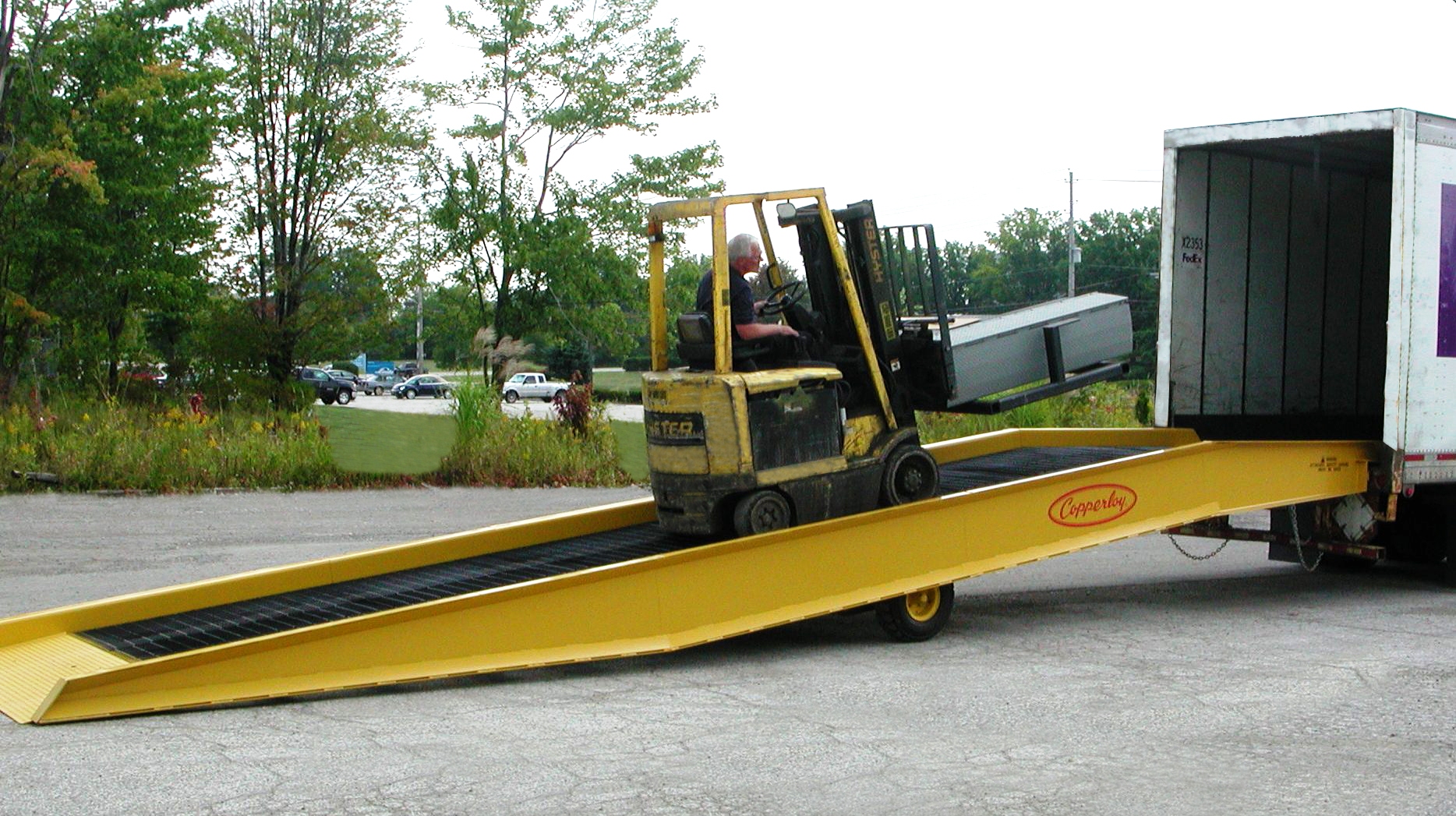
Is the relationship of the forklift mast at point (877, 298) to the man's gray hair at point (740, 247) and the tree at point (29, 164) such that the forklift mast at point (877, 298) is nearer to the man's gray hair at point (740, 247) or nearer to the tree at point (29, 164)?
the man's gray hair at point (740, 247)

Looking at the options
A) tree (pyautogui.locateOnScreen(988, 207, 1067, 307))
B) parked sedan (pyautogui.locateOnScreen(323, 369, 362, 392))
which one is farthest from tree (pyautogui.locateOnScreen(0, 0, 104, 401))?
tree (pyautogui.locateOnScreen(988, 207, 1067, 307))

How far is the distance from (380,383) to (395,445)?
174ft

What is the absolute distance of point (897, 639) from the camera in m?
8.72

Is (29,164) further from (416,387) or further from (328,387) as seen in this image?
(416,387)

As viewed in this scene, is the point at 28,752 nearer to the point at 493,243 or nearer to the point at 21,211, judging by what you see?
the point at 21,211

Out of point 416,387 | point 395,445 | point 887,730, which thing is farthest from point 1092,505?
point 416,387

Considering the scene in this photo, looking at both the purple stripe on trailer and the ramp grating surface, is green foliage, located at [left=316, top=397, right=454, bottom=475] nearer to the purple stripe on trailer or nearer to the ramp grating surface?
the ramp grating surface

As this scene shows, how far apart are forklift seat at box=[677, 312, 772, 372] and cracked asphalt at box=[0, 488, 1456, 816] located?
177 centimetres

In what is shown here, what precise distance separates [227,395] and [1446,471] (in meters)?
19.3

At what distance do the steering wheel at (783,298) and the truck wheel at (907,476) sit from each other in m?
1.15

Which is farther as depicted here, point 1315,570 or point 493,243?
point 493,243

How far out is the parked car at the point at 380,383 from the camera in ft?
224

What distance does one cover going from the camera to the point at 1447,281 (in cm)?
991

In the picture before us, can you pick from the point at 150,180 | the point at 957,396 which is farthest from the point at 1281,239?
the point at 150,180
